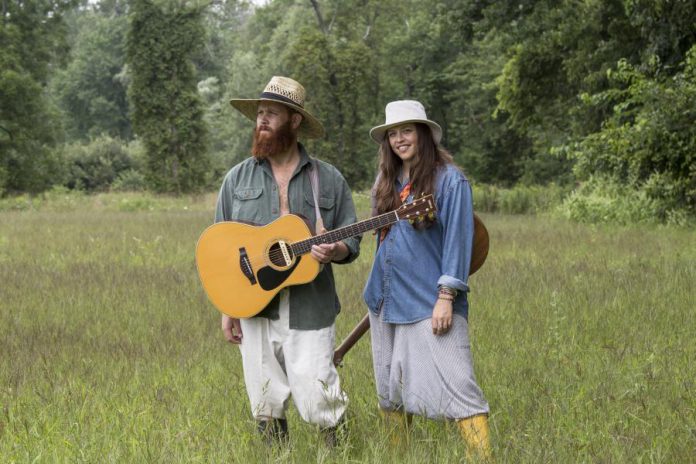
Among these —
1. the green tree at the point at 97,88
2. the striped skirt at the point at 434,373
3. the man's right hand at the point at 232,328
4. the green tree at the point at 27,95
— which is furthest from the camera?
the green tree at the point at 97,88

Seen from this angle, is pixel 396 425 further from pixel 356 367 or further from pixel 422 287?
pixel 356 367

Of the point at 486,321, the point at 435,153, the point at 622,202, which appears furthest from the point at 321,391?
the point at 622,202

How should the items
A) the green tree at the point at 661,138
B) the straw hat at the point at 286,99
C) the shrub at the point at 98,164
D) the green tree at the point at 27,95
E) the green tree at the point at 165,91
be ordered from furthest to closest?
the shrub at the point at 98,164
the green tree at the point at 165,91
the green tree at the point at 27,95
the green tree at the point at 661,138
the straw hat at the point at 286,99

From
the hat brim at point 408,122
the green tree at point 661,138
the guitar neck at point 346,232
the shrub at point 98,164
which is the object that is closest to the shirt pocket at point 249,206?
the guitar neck at point 346,232

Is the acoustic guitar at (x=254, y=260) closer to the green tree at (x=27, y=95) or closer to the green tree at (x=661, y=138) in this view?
the green tree at (x=661, y=138)

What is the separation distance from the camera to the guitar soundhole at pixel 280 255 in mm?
4105

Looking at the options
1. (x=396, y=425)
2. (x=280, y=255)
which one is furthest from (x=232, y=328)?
(x=396, y=425)

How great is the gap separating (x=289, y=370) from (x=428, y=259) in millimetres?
834

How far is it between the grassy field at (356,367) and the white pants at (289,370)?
0.16 meters

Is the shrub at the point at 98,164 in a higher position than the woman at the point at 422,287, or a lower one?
lower

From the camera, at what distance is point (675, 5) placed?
14398 mm

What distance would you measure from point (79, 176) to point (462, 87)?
21032mm

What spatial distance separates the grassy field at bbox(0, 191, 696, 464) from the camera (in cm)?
402

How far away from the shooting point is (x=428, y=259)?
4.02 m
